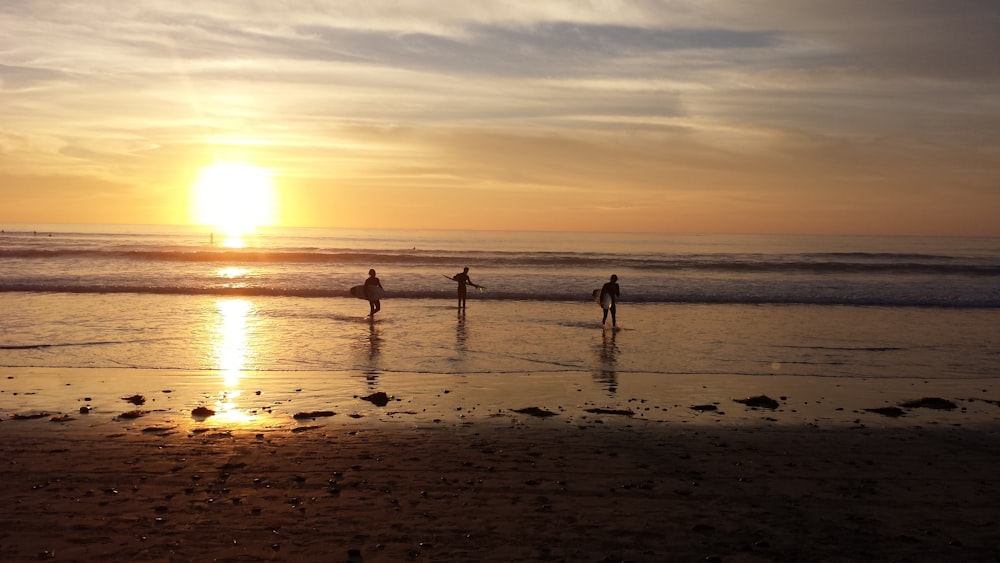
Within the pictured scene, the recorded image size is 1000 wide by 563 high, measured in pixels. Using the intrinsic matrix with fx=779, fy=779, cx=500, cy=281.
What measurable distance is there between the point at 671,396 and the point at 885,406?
341 cm

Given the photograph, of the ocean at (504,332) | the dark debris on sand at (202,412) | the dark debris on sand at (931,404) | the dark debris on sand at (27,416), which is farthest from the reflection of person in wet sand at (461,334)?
the dark debris on sand at (931,404)

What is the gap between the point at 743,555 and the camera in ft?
21.9

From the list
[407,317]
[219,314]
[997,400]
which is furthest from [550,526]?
[219,314]

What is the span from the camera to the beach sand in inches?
267

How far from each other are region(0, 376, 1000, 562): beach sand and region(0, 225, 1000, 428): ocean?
251 cm

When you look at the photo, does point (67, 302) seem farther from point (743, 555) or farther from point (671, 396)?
point (743, 555)

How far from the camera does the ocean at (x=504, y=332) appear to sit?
604 inches

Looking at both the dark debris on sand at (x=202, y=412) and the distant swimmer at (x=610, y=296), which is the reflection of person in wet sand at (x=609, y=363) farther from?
the dark debris on sand at (x=202, y=412)

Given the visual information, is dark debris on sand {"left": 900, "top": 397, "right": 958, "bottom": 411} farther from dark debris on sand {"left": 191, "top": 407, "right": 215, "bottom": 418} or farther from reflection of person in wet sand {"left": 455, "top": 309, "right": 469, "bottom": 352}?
dark debris on sand {"left": 191, "top": 407, "right": 215, "bottom": 418}

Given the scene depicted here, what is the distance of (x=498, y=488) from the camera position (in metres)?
8.28

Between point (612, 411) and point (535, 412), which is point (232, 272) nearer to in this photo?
→ point (535, 412)

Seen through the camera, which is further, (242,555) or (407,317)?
(407,317)

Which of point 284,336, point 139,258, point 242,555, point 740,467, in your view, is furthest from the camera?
point 139,258

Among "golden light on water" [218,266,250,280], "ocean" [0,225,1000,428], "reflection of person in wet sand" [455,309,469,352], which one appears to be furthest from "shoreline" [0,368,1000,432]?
"golden light on water" [218,266,250,280]
